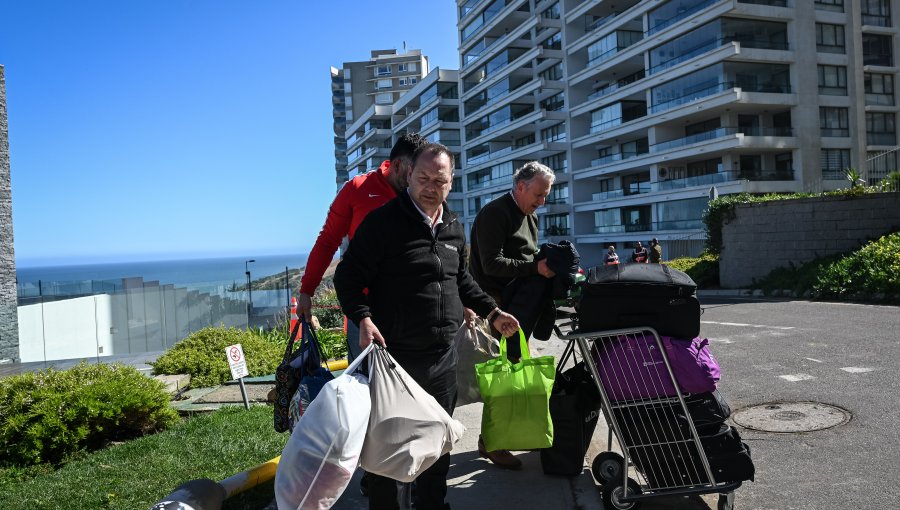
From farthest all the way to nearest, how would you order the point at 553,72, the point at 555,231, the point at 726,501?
the point at 553,72 < the point at 555,231 < the point at 726,501

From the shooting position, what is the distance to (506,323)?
12.3ft

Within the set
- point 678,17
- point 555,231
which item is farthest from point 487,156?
point 678,17

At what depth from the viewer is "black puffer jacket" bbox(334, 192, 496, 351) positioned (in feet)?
10.7

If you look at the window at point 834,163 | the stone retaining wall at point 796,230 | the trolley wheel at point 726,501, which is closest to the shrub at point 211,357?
the trolley wheel at point 726,501

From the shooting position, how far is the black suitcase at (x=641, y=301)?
345 cm

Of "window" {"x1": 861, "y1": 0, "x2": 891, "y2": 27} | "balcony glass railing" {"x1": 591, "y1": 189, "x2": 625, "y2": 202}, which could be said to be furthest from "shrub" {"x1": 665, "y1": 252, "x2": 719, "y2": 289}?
"window" {"x1": 861, "y1": 0, "x2": 891, "y2": 27}

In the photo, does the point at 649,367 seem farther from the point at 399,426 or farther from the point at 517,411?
the point at 399,426

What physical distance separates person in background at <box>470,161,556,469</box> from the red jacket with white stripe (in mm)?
669

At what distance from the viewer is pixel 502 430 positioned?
11.8 feet

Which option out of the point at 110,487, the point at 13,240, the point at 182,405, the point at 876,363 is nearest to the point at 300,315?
the point at 110,487

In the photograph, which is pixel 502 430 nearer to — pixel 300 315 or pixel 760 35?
pixel 300 315

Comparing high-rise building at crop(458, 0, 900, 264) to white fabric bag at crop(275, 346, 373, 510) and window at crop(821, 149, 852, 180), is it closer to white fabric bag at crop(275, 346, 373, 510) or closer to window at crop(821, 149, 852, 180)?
window at crop(821, 149, 852, 180)

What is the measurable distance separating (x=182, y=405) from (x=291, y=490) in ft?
16.8

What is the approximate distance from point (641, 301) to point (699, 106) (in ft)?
136
